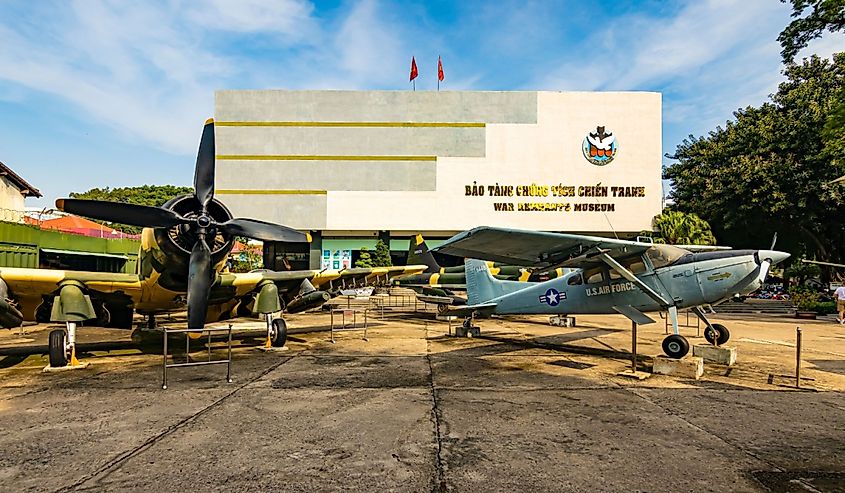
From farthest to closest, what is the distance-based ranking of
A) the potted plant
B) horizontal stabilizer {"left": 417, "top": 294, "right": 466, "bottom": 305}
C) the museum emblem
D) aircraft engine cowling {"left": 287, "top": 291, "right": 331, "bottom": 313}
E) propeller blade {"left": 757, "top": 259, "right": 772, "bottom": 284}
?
the museum emblem → the potted plant → horizontal stabilizer {"left": 417, "top": 294, "right": 466, "bottom": 305} → aircraft engine cowling {"left": 287, "top": 291, "right": 331, "bottom": 313} → propeller blade {"left": 757, "top": 259, "right": 772, "bottom": 284}

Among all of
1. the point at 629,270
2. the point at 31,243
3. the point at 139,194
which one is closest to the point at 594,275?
the point at 629,270

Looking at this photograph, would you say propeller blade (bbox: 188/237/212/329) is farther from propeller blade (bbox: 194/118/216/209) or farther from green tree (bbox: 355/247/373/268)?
green tree (bbox: 355/247/373/268)

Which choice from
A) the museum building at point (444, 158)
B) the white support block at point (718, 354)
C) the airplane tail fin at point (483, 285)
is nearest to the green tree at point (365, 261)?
the museum building at point (444, 158)

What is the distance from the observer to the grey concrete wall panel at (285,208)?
46812mm

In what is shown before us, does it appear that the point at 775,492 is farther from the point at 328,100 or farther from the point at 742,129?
the point at 328,100

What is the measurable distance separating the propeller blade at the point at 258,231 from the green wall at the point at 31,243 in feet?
42.2

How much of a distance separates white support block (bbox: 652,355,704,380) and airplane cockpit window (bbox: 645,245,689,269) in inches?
102

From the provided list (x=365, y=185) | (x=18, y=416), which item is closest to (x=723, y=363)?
(x=18, y=416)

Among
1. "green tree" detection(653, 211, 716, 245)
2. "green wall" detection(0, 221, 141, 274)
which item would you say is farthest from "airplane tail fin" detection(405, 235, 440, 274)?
"green tree" detection(653, 211, 716, 245)

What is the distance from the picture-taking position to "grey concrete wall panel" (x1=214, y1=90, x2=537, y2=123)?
4769 centimetres

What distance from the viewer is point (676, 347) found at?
10.6 metres

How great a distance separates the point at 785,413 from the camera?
691cm

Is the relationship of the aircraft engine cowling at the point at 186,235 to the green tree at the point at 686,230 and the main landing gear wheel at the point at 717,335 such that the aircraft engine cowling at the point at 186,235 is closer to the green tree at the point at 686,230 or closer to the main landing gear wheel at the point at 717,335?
the main landing gear wheel at the point at 717,335

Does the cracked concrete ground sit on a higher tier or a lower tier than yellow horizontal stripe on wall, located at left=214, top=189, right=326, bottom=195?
lower
